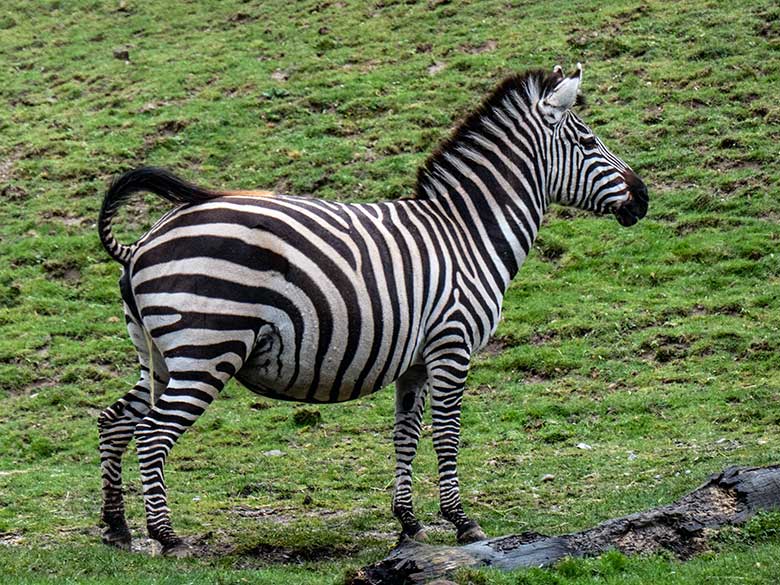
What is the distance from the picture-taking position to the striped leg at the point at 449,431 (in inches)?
413

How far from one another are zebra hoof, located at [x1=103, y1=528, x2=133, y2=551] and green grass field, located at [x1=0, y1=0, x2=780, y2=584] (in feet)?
0.71

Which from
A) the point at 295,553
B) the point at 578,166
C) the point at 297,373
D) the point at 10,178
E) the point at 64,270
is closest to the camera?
the point at 297,373

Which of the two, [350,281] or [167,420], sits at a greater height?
[350,281]

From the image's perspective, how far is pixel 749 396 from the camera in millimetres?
14680

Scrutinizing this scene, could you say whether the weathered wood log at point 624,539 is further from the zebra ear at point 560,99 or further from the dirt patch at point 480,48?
the dirt patch at point 480,48

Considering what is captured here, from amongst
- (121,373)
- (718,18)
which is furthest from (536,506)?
(718,18)

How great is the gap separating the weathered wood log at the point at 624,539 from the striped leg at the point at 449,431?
176 centimetres

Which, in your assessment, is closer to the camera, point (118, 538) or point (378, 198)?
point (118, 538)

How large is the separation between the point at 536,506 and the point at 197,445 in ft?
16.3

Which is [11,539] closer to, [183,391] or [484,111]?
[183,391]

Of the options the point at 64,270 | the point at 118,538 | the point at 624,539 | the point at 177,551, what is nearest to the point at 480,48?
the point at 64,270

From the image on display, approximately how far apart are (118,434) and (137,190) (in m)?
2.10

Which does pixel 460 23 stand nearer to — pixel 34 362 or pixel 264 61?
pixel 264 61

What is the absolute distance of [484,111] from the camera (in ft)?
37.5
